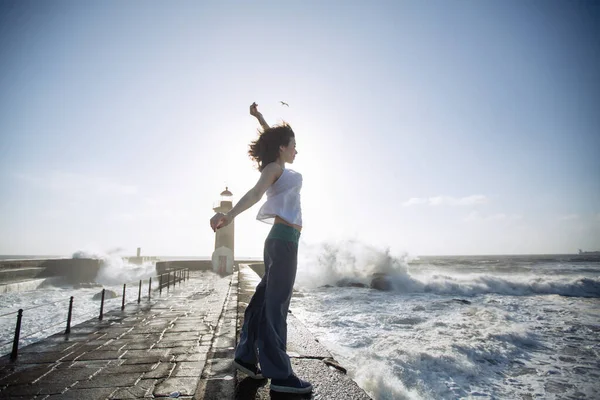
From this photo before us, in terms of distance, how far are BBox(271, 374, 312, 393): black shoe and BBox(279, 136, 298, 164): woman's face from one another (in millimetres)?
1379

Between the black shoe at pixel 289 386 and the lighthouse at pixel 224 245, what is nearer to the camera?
the black shoe at pixel 289 386

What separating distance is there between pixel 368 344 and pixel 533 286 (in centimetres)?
1976

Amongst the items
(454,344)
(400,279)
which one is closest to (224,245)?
(400,279)

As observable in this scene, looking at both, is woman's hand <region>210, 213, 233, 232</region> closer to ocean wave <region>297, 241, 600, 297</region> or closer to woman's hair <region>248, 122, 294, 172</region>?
woman's hair <region>248, 122, 294, 172</region>

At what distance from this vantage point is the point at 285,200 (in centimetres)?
176

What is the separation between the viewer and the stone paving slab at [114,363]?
2.29 meters

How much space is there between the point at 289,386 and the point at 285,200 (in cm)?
111

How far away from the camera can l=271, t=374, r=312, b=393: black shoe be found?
1621mm

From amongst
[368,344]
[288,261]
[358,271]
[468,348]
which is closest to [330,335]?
[368,344]

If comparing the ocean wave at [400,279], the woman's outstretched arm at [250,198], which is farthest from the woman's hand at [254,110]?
the ocean wave at [400,279]

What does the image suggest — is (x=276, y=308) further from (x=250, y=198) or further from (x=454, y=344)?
(x=454, y=344)

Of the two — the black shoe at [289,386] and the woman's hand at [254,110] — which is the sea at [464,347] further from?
the woman's hand at [254,110]

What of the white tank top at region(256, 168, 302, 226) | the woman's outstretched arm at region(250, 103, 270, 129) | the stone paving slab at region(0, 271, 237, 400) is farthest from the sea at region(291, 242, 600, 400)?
the woman's outstretched arm at region(250, 103, 270, 129)

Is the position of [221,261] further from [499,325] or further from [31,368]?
[31,368]
